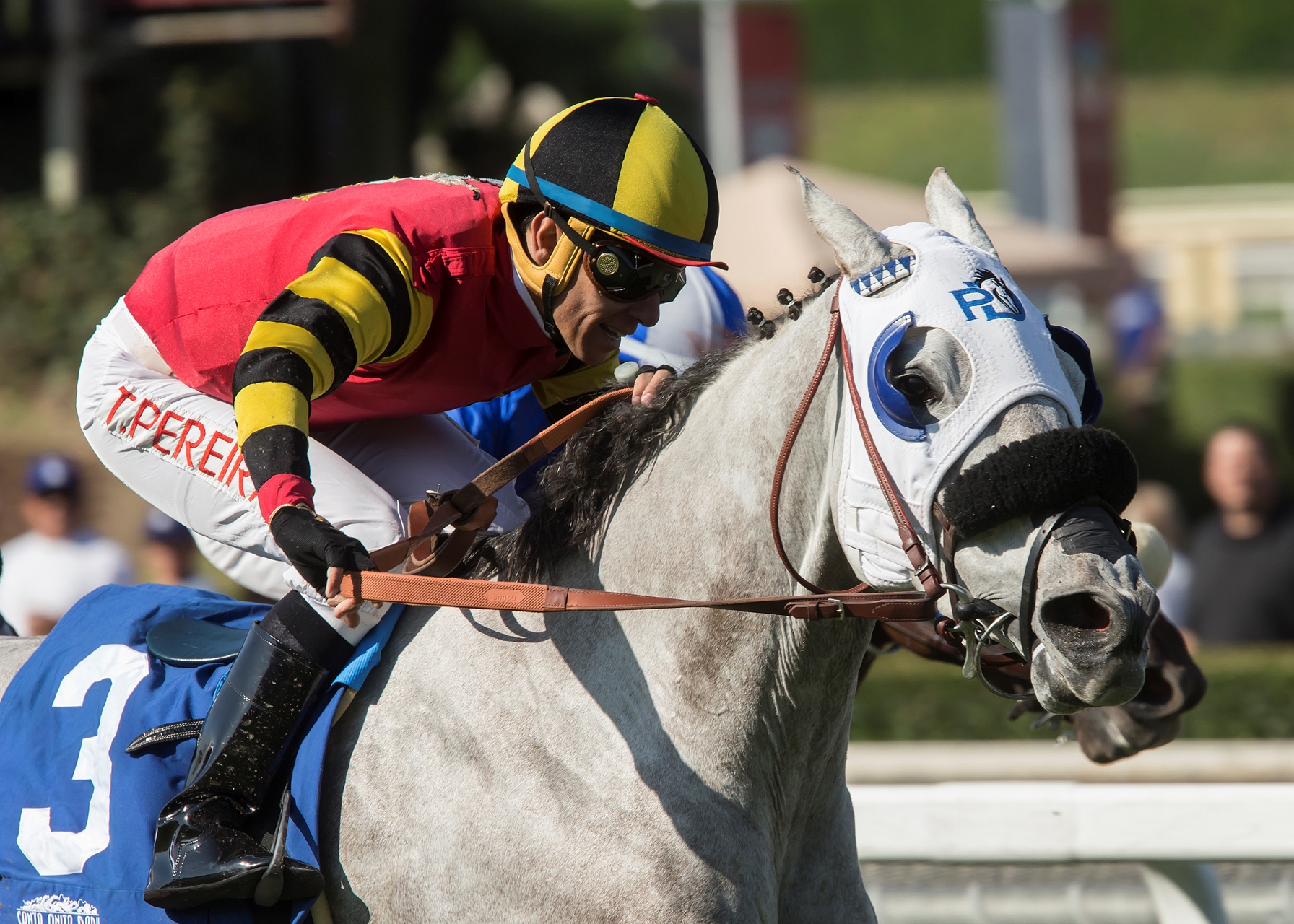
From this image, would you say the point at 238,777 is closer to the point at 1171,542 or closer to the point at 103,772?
the point at 103,772

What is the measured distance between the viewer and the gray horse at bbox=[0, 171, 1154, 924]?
230 cm

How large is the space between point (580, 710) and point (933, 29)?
4310cm

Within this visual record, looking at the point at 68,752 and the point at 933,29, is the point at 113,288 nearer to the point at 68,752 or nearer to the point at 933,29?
the point at 68,752

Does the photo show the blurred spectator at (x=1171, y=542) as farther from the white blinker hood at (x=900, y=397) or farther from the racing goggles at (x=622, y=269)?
the white blinker hood at (x=900, y=397)

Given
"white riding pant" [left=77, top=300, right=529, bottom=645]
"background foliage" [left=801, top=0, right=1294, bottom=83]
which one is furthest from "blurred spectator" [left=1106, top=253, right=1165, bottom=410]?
"background foliage" [left=801, top=0, right=1294, bottom=83]

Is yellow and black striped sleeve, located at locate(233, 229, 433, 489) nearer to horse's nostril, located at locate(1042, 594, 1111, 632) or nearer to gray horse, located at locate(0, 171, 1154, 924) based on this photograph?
gray horse, located at locate(0, 171, 1154, 924)

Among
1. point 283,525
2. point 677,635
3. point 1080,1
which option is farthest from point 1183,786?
point 1080,1

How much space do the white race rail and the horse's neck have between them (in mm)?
1242

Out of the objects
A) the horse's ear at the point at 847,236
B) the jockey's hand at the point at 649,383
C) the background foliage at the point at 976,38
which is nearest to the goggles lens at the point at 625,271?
the jockey's hand at the point at 649,383

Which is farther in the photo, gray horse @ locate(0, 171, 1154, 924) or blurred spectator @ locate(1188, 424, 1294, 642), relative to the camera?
blurred spectator @ locate(1188, 424, 1294, 642)

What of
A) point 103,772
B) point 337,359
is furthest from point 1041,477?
point 103,772

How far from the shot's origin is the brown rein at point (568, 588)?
2156mm

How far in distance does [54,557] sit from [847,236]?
4.84m

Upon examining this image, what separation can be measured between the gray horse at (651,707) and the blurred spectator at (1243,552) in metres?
4.01
